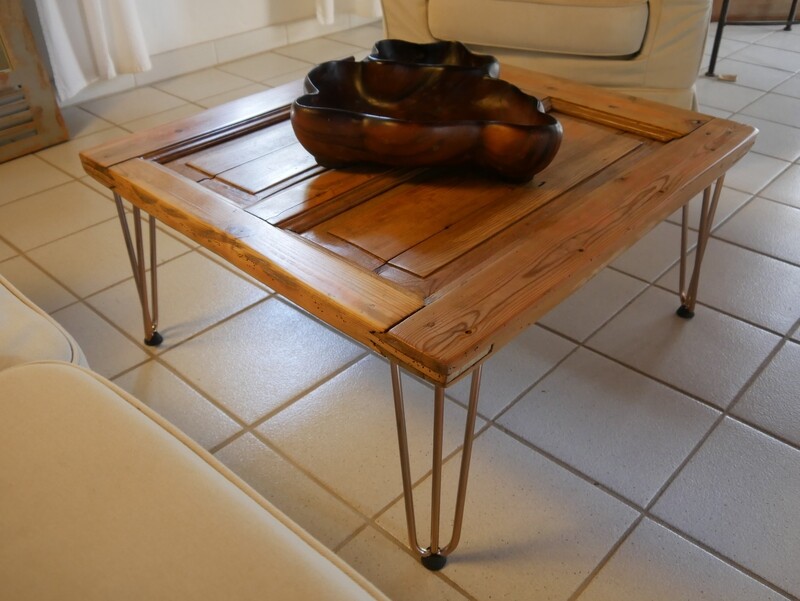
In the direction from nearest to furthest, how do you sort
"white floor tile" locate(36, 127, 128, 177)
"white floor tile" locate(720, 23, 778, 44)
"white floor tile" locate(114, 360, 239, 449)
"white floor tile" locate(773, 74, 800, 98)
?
"white floor tile" locate(114, 360, 239, 449) < "white floor tile" locate(36, 127, 128, 177) < "white floor tile" locate(773, 74, 800, 98) < "white floor tile" locate(720, 23, 778, 44)

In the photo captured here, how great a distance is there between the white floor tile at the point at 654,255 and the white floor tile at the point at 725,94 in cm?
86

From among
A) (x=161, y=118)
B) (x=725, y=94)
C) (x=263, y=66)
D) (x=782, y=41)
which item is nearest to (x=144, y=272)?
(x=161, y=118)

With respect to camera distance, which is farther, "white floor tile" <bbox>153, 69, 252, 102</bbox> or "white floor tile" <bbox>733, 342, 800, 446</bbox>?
"white floor tile" <bbox>153, 69, 252, 102</bbox>

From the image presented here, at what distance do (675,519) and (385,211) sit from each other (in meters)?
0.62

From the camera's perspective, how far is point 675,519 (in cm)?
109

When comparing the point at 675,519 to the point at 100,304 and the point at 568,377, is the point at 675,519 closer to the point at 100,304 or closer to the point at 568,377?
the point at 568,377

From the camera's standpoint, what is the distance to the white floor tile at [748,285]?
1.49 meters

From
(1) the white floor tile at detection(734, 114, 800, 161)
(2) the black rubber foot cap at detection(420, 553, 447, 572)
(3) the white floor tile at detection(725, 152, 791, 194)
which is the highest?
(1) the white floor tile at detection(734, 114, 800, 161)

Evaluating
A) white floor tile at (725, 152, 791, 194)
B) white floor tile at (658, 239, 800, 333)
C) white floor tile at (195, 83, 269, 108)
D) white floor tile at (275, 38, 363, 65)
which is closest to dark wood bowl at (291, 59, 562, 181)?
white floor tile at (658, 239, 800, 333)

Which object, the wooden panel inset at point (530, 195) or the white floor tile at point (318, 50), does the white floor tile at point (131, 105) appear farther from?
the wooden panel inset at point (530, 195)

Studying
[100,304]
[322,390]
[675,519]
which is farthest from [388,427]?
[100,304]

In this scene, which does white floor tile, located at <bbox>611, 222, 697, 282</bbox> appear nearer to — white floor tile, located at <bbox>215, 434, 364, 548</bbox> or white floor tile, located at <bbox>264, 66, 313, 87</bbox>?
white floor tile, located at <bbox>215, 434, 364, 548</bbox>

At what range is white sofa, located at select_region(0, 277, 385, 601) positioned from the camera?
59 centimetres

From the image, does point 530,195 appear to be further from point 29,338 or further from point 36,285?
point 36,285
